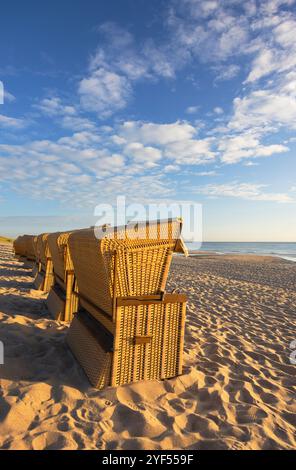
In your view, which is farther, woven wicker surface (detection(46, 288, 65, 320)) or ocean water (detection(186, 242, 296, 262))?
ocean water (detection(186, 242, 296, 262))

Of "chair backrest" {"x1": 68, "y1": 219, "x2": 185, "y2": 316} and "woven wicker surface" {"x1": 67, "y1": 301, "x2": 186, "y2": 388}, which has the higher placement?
"chair backrest" {"x1": 68, "y1": 219, "x2": 185, "y2": 316}

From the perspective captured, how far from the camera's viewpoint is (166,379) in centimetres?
354

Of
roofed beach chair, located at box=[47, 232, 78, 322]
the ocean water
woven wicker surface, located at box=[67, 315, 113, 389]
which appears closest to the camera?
woven wicker surface, located at box=[67, 315, 113, 389]

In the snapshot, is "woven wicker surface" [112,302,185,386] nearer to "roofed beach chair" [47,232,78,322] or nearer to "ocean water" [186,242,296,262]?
"roofed beach chair" [47,232,78,322]

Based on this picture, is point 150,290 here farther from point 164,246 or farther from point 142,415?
point 142,415

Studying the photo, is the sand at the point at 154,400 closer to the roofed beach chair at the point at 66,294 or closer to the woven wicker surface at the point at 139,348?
the woven wicker surface at the point at 139,348

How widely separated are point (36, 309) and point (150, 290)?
382 cm

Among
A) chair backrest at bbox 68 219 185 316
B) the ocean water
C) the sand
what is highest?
chair backrest at bbox 68 219 185 316

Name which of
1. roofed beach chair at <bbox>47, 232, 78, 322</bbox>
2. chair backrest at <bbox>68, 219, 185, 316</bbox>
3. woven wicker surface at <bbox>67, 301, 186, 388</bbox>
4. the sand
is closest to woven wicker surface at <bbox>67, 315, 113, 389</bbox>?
woven wicker surface at <bbox>67, 301, 186, 388</bbox>

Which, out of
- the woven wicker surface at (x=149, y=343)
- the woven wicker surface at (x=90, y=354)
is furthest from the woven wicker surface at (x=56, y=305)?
the woven wicker surface at (x=149, y=343)

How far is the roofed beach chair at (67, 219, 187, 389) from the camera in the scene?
329 centimetres

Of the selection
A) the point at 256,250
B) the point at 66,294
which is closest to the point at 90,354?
the point at 66,294

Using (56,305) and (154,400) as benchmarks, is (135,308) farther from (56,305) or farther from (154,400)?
(56,305)
